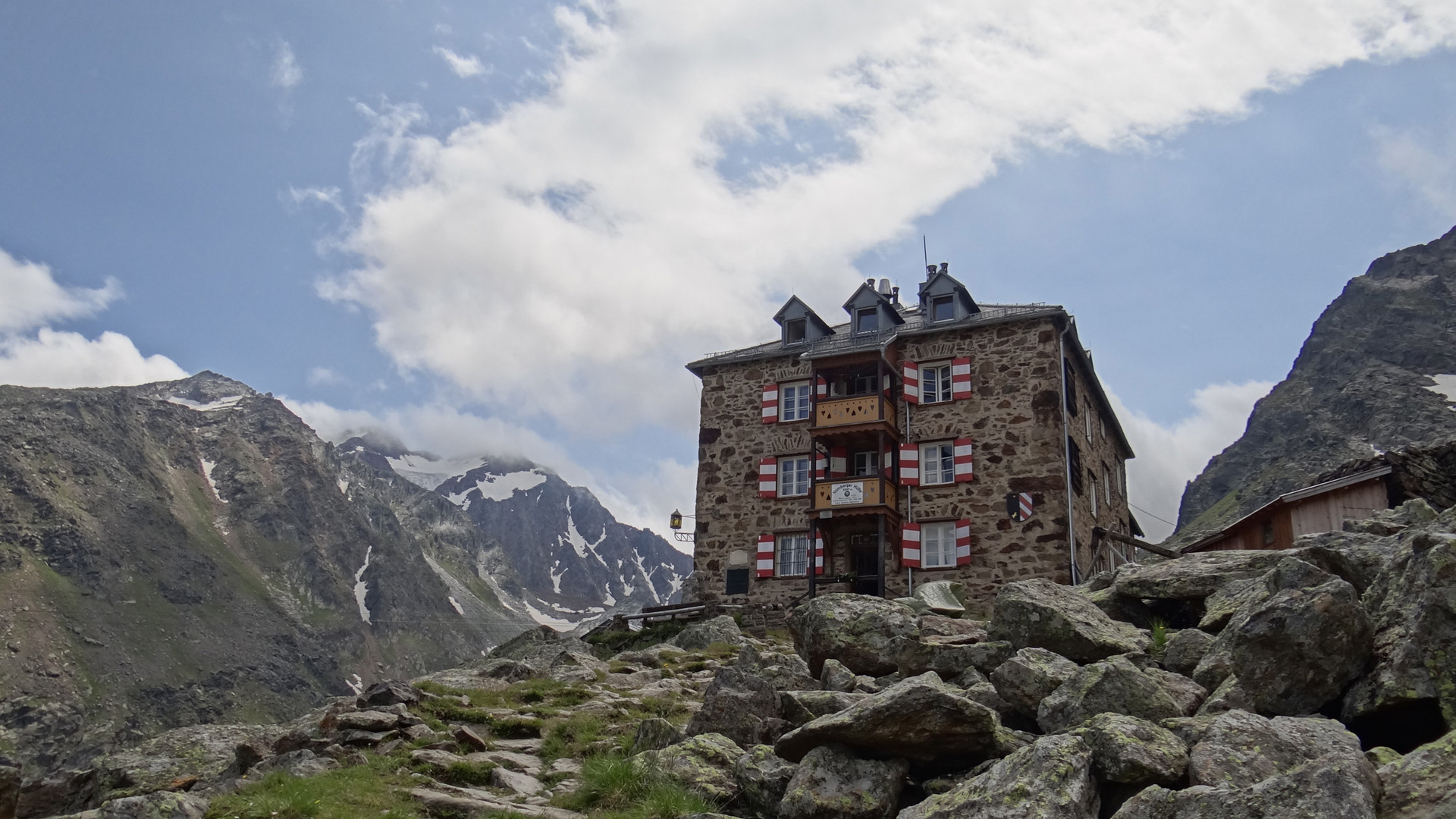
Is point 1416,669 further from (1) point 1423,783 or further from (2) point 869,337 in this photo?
(2) point 869,337

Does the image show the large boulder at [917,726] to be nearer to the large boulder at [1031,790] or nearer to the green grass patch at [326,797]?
the large boulder at [1031,790]

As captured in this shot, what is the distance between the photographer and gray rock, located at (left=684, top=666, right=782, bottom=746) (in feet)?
35.3

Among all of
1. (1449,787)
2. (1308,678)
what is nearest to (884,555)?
(1308,678)

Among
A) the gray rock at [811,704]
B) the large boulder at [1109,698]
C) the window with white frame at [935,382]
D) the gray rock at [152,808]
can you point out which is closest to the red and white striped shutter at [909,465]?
the window with white frame at [935,382]

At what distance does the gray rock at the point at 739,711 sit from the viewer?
424 inches

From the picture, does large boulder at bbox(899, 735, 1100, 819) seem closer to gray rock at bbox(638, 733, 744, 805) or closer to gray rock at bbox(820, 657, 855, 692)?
gray rock at bbox(638, 733, 744, 805)

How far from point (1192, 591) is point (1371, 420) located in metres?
134

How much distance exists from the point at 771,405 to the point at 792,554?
503 cm

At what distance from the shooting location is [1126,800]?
7.16 meters

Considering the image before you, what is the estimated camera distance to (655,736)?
11.1 m

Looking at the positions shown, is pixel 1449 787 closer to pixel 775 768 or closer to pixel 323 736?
pixel 775 768

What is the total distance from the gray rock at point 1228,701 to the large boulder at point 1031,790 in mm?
1936

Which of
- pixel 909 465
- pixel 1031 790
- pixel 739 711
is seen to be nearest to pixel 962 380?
pixel 909 465

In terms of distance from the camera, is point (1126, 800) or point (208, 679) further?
point (208, 679)
